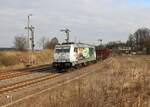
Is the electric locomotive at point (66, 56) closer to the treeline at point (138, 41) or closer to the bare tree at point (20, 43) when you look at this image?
the bare tree at point (20, 43)

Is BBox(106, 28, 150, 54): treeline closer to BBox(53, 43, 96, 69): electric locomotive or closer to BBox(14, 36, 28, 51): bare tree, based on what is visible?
BBox(14, 36, 28, 51): bare tree

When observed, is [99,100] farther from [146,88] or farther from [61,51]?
[61,51]

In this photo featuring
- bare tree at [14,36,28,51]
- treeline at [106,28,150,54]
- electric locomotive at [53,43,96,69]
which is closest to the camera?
electric locomotive at [53,43,96,69]

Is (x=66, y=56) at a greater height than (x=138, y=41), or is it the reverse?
(x=138, y=41)

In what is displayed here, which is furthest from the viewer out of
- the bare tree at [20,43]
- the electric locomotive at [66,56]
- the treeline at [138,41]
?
the treeline at [138,41]

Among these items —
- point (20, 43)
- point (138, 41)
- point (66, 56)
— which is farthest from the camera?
point (138, 41)

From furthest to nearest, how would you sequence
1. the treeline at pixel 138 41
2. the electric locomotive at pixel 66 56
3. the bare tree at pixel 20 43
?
the treeline at pixel 138 41, the bare tree at pixel 20 43, the electric locomotive at pixel 66 56

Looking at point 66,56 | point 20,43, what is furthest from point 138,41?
point 66,56

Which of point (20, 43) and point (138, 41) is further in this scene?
point (138, 41)

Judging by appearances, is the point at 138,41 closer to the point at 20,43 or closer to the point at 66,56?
the point at 20,43

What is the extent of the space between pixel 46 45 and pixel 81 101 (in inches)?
4146

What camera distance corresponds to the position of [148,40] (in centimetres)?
15162

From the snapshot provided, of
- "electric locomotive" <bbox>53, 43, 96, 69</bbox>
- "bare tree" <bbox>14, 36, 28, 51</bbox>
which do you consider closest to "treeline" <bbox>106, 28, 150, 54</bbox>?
"bare tree" <bbox>14, 36, 28, 51</bbox>

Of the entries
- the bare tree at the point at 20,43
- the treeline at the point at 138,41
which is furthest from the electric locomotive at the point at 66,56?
the treeline at the point at 138,41
